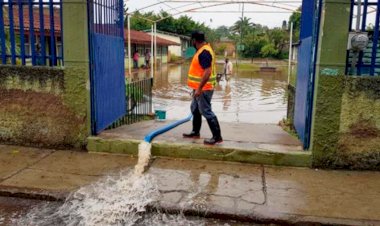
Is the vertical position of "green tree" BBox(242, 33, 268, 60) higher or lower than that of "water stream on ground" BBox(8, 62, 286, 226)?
higher

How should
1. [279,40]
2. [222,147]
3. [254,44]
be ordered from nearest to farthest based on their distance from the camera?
[222,147] < [254,44] < [279,40]

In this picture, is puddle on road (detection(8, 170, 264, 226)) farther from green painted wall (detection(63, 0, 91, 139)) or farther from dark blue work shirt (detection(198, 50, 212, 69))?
dark blue work shirt (detection(198, 50, 212, 69))

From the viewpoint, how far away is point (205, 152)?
545cm

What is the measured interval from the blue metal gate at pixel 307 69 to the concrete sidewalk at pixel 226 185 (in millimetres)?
793

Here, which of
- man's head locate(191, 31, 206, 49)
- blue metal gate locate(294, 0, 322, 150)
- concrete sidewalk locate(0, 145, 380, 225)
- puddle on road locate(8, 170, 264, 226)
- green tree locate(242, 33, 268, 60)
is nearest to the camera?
puddle on road locate(8, 170, 264, 226)

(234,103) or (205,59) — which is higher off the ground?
(205,59)

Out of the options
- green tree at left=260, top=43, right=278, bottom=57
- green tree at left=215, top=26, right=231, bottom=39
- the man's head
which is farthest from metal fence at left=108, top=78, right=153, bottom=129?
green tree at left=215, top=26, right=231, bottom=39

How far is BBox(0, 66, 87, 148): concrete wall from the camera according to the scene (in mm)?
5738

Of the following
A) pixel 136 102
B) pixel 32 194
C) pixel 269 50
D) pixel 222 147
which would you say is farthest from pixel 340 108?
pixel 269 50

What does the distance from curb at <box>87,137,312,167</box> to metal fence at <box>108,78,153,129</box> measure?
4.29ft

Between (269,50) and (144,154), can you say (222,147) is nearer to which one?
(144,154)

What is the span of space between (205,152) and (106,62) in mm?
2291

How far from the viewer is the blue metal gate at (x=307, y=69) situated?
203 inches

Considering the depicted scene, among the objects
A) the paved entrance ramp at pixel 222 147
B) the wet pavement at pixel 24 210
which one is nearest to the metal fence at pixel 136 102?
the paved entrance ramp at pixel 222 147
